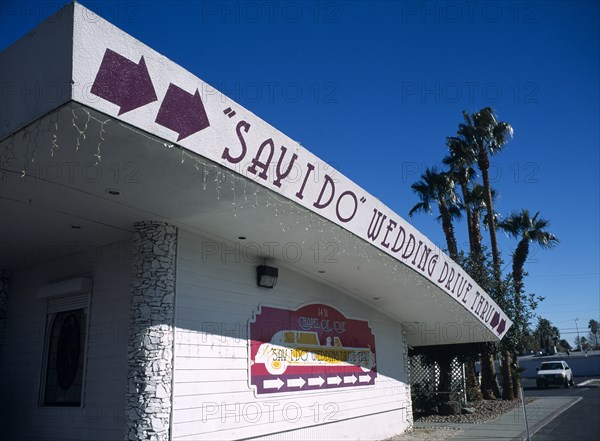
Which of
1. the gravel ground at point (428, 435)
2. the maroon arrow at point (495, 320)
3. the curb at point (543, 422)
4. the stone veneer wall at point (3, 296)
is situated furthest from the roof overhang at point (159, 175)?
the curb at point (543, 422)

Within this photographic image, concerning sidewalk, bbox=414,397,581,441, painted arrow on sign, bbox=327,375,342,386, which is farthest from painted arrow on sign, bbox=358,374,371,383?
sidewalk, bbox=414,397,581,441

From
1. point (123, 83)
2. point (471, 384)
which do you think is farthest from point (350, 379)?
point (471, 384)

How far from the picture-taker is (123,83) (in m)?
4.62

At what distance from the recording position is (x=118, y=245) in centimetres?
812

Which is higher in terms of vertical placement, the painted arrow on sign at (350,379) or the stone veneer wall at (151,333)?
the stone veneer wall at (151,333)

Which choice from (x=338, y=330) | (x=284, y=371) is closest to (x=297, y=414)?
(x=284, y=371)

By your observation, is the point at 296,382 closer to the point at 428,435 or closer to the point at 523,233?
the point at 428,435

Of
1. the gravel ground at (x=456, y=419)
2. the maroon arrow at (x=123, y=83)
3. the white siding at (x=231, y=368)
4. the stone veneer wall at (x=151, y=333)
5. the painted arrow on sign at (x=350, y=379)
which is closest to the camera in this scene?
the maroon arrow at (x=123, y=83)

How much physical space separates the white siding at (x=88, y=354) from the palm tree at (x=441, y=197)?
1781 cm

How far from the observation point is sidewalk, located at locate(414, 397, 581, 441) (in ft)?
38.0

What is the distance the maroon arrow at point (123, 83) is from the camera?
14.6 feet

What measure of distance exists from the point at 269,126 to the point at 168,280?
274cm

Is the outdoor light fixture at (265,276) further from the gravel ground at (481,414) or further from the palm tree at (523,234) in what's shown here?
the palm tree at (523,234)

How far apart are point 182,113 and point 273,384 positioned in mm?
5399
